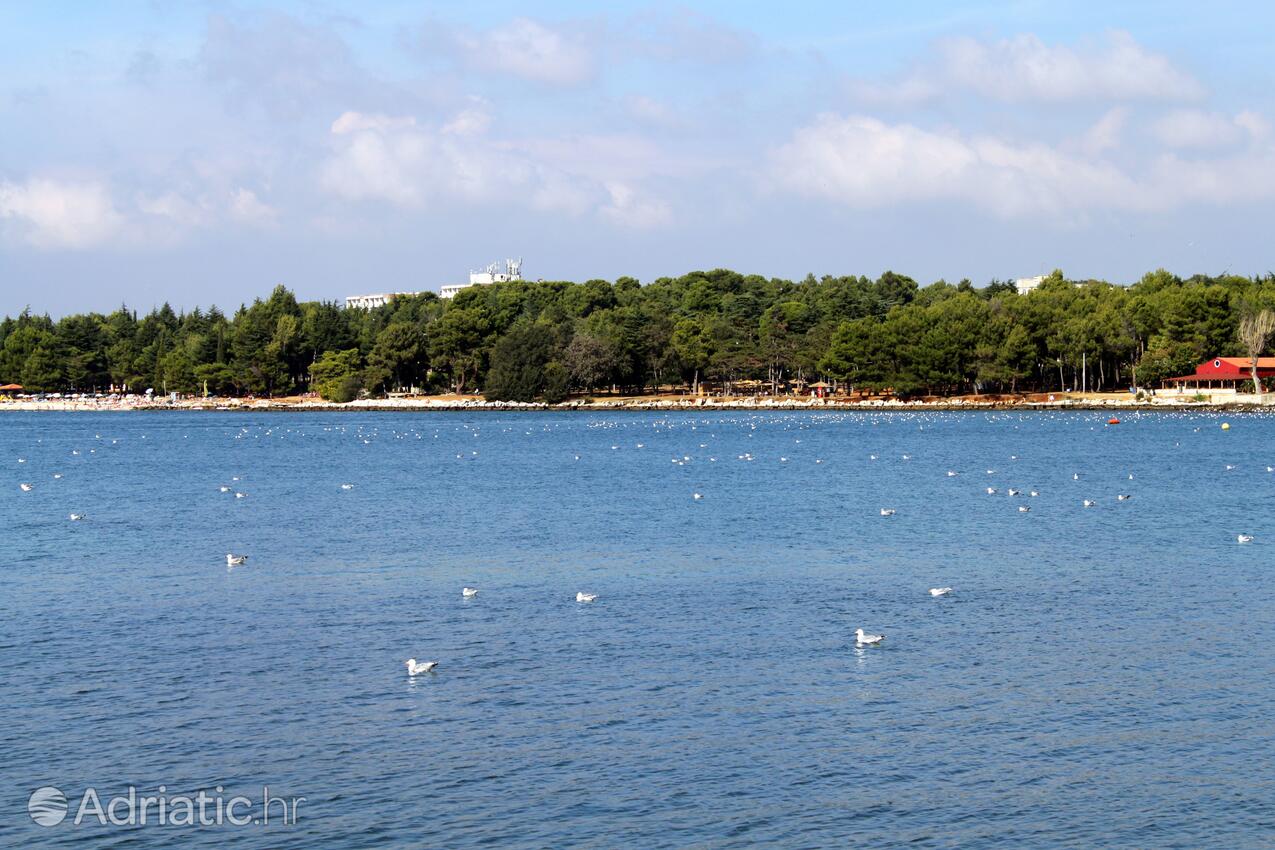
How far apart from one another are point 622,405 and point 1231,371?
63702 millimetres

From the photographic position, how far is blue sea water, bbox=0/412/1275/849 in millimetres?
15445

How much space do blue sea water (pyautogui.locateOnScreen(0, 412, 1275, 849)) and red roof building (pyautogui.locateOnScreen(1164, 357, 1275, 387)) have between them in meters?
96.3

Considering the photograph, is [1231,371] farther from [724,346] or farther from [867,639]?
[867,639]

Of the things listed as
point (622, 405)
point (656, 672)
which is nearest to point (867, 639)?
point (656, 672)

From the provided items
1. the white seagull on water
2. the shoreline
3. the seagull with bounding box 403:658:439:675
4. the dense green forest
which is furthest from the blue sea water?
the dense green forest

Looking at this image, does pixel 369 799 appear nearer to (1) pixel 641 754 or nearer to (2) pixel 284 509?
(1) pixel 641 754

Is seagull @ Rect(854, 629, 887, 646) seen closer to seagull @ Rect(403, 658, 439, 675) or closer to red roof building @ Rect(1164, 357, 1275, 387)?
seagull @ Rect(403, 658, 439, 675)

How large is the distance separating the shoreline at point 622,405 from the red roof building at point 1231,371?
5467mm

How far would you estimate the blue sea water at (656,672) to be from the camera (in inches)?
608

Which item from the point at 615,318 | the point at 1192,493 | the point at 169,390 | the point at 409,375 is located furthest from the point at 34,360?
the point at 1192,493

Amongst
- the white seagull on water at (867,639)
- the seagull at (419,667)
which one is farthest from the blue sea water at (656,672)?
the white seagull on water at (867,639)

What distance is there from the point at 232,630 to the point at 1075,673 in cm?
1433

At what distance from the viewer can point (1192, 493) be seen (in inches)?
1973

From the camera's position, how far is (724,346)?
157 m
